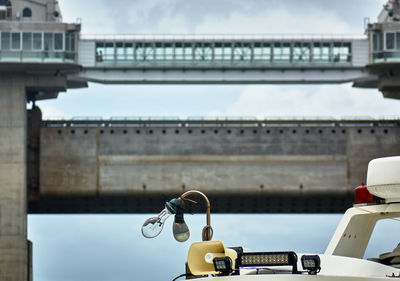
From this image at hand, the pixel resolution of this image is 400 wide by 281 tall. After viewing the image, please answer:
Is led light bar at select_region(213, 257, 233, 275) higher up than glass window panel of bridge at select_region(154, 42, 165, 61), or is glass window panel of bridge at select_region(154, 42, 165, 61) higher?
glass window panel of bridge at select_region(154, 42, 165, 61)

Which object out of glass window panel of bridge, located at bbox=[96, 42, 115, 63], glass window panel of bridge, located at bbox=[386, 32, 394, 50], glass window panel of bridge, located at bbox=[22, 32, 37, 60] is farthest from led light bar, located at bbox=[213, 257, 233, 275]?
glass window panel of bridge, located at bbox=[386, 32, 394, 50]

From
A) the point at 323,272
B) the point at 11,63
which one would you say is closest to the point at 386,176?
the point at 323,272

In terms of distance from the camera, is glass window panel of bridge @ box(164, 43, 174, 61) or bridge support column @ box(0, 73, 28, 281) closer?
bridge support column @ box(0, 73, 28, 281)

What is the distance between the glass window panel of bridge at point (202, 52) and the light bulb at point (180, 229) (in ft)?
226

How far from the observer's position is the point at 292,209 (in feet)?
299

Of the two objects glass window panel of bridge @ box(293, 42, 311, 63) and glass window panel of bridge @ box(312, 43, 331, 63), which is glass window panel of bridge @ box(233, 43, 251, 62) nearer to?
glass window panel of bridge @ box(293, 42, 311, 63)

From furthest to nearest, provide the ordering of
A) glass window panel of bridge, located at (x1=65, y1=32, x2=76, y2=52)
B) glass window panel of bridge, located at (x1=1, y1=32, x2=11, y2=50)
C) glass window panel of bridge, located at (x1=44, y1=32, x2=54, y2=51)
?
glass window panel of bridge, located at (x1=65, y1=32, x2=76, y2=52)
glass window panel of bridge, located at (x1=44, y1=32, x2=54, y2=51)
glass window panel of bridge, located at (x1=1, y1=32, x2=11, y2=50)

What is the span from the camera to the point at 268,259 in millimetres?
12852

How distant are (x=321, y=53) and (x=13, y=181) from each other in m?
30.9

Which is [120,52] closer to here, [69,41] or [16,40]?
[69,41]

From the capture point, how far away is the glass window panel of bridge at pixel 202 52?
84.9m

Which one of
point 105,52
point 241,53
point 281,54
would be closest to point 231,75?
point 241,53

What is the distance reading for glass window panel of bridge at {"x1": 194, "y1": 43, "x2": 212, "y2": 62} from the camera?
8488 cm

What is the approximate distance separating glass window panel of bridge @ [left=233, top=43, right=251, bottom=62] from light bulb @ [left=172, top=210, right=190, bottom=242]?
6920 cm
